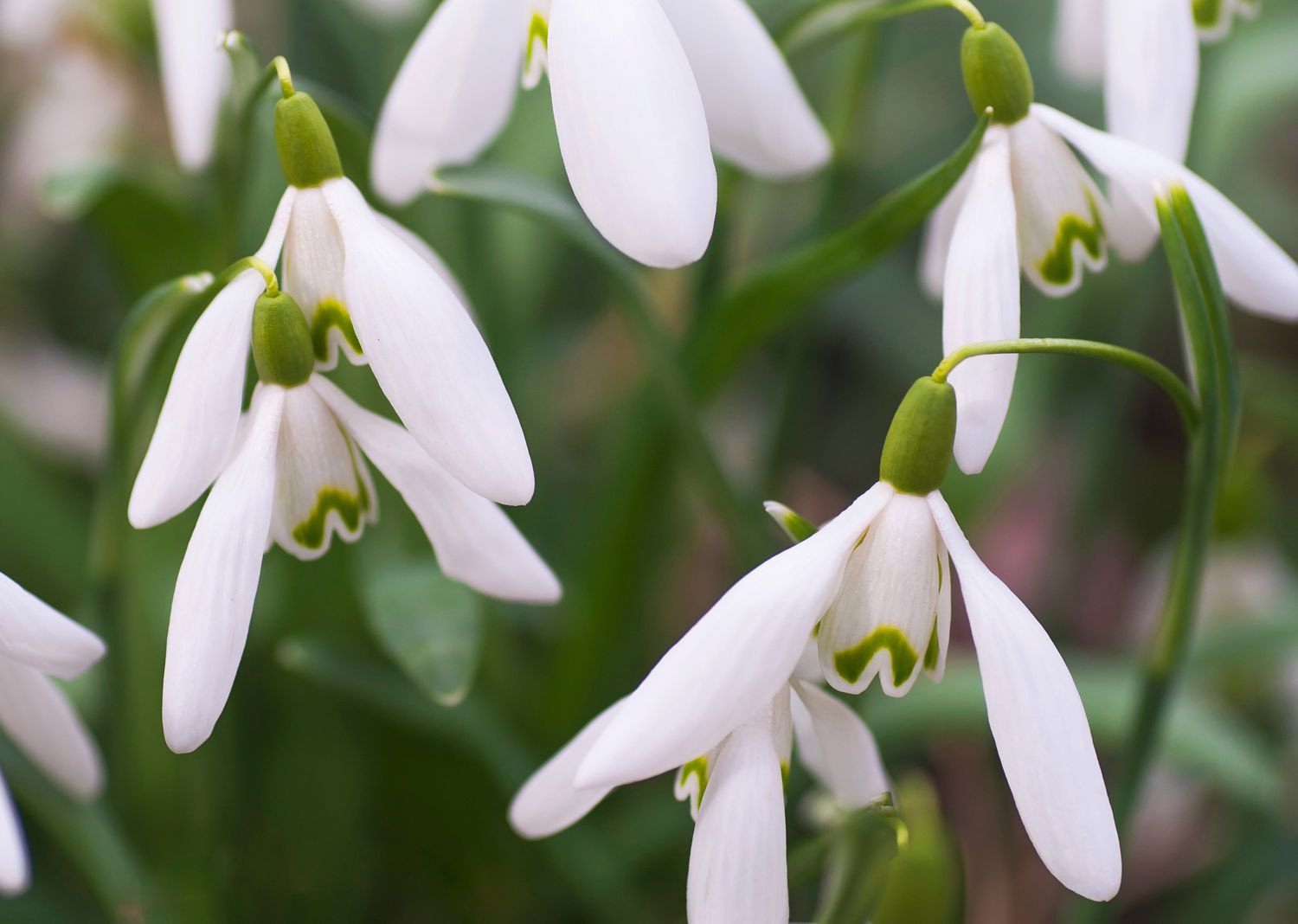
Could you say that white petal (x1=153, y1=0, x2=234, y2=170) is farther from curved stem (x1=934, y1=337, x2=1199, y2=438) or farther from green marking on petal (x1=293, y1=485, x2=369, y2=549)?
curved stem (x1=934, y1=337, x2=1199, y2=438)

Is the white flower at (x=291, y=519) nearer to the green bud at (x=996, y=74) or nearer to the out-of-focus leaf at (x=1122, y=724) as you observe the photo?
the green bud at (x=996, y=74)

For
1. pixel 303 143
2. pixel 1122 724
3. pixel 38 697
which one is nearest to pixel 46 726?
pixel 38 697

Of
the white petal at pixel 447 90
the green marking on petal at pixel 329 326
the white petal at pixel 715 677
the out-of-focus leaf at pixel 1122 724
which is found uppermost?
the white petal at pixel 447 90

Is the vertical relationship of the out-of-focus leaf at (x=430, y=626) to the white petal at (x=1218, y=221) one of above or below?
below

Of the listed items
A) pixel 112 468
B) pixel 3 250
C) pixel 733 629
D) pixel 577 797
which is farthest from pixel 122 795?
pixel 3 250

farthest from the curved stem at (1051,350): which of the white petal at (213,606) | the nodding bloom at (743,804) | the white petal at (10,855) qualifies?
the white petal at (10,855)

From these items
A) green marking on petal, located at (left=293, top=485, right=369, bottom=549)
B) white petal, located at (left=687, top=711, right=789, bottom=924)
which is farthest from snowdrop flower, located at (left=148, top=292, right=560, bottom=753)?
white petal, located at (left=687, top=711, right=789, bottom=924)
